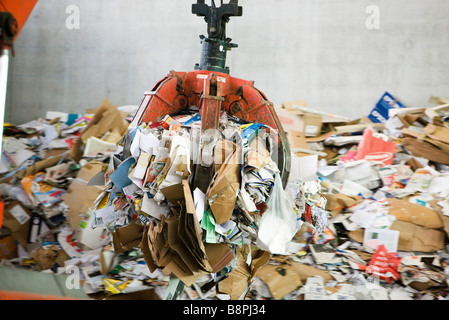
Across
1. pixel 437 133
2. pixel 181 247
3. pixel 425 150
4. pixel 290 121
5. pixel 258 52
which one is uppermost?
pixel 258 52

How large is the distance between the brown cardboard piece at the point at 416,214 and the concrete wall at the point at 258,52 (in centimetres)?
176

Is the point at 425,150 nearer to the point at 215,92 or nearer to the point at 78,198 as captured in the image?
the point at 215,92

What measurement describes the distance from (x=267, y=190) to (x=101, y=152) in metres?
2.35

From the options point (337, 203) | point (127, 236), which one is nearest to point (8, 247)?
point (127, 236)

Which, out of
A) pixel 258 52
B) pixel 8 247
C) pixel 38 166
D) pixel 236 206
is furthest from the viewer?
pixel 258 52

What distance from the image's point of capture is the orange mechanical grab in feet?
8.10

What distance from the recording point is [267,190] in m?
2.14


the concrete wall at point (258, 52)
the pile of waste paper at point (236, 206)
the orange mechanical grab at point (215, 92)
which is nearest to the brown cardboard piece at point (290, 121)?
the pile of waste paper at point (236, 206)

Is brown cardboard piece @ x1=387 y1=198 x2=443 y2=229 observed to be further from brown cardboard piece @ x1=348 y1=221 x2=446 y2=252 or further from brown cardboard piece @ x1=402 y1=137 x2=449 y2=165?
brown cardboard piece @ x1=402 y1=137 x2=449 y2=165

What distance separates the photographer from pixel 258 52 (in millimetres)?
5199

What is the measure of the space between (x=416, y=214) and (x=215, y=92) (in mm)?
2056

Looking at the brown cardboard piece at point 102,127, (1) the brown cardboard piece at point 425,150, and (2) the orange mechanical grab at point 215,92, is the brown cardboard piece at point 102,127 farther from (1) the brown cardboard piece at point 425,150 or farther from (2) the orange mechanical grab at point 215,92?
(1) the brown cardboard piece at point 425,150
